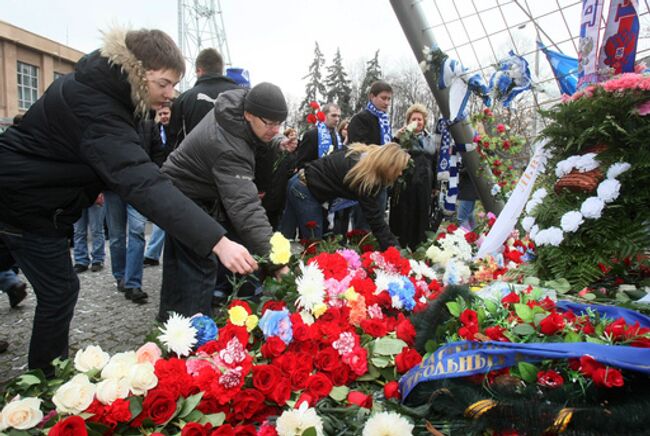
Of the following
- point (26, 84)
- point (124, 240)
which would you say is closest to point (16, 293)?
point (124, 240)

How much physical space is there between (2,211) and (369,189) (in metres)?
2.05

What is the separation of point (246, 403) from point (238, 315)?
1.37 ft

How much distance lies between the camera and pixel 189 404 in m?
1.27

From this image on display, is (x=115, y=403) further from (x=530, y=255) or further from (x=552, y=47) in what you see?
(x=552, y=47)

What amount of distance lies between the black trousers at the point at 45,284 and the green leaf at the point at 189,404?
45.6 inches

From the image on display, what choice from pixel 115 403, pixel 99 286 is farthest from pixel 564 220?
pixel 99 286

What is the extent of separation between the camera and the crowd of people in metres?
1.84

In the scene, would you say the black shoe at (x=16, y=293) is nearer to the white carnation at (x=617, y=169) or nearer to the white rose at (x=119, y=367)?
the white rose at (x=119, y=367)

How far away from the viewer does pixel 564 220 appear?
209 cm

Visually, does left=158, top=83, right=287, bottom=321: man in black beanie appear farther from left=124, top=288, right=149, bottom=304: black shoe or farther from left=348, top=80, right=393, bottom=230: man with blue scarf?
left=348, top=80, right=393, bottom=230: man with blue scarf

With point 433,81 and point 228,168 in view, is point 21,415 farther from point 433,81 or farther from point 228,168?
point 433,81

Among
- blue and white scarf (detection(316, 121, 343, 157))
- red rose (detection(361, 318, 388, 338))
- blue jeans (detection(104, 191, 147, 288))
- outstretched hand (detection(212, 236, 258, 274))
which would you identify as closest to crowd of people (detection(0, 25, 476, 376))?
outstretched hand (detection(212, 236, 258, 274))

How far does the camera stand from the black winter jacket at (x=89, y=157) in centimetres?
181

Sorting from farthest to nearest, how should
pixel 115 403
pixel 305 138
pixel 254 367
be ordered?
pixel 305 138
pixel 254 367
pixel 115 403
